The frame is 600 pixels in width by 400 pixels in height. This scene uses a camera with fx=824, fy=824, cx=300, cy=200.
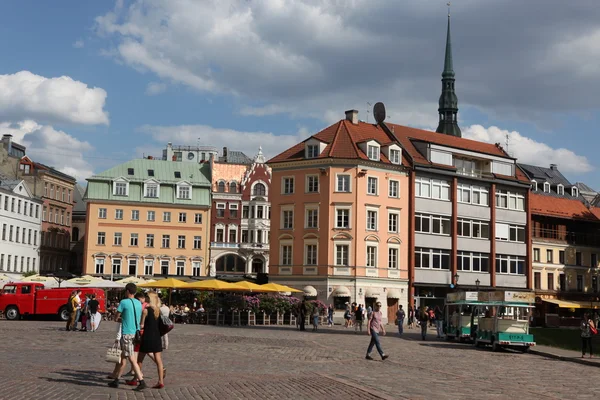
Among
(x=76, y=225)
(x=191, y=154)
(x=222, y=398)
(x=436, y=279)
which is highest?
(x=191, y=154)

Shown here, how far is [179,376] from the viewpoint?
18.0m

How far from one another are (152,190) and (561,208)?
4287 centimetres

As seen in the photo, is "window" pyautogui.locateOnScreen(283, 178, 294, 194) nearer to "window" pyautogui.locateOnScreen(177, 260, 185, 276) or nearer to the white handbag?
"window" pyautogui.locateOnScreen(177, 260, 185, 276)

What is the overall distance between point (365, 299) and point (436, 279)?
727cm

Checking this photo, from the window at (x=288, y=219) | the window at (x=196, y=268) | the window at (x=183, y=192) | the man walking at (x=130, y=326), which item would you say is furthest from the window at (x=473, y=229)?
the man walking at (x=130, y=326)

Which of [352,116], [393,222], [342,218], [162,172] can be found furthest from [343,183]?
[162,172]

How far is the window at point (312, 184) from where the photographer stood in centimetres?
6341

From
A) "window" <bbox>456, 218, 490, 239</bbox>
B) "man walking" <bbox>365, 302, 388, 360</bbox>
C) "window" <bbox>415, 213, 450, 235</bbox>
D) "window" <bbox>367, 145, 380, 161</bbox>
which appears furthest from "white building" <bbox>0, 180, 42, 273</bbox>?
"man walking" <bbox>365, 302, 388, 360</bbox>

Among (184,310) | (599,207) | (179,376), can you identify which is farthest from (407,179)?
(179,376)

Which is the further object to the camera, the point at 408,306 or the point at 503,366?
the point at 408,306

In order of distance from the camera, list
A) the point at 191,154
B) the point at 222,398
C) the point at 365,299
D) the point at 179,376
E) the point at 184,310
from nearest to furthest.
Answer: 1. the point at 222,398
2. the point at 179,376
3. the point at 184,310
4. the point at 365,299
5. the point at 191,154

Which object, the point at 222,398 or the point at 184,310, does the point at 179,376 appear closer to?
the point at 222,398

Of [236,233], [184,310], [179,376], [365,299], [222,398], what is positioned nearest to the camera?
[222,398]

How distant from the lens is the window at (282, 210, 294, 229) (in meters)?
64.3
